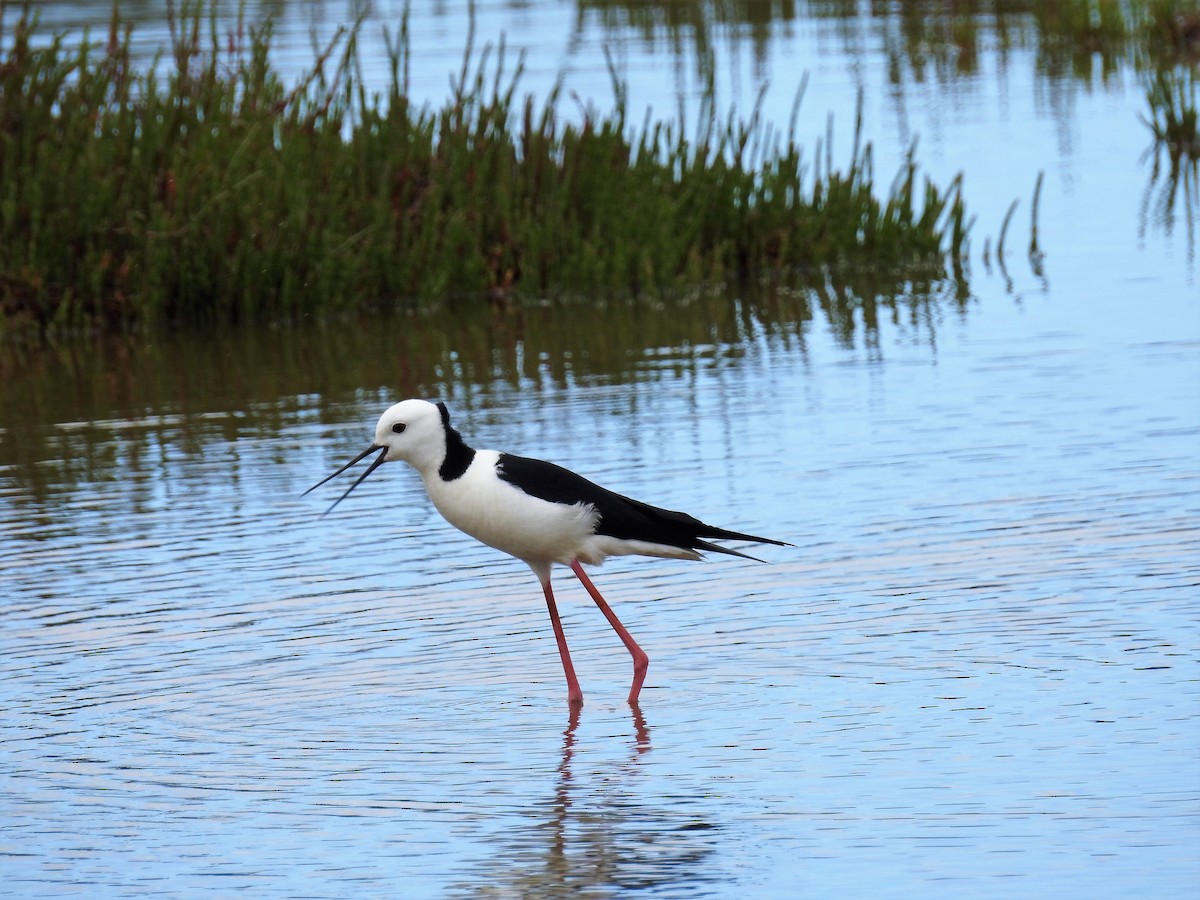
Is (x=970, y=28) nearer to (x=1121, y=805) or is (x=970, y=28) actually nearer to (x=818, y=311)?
(x=818, y=311)

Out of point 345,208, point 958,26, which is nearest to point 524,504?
point 345,208

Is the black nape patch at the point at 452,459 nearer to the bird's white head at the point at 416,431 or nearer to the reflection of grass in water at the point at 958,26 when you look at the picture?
the bird's white head at the point at 416,431

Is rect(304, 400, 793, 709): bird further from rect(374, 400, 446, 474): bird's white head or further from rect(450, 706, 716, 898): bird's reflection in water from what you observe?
rect(450, 706, 716, 898): bird's reflection in water

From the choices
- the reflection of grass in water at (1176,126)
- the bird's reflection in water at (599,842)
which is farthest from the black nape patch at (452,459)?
the reflection of grass in water at (1176,126)

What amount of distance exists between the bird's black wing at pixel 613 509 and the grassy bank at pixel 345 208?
708 cm

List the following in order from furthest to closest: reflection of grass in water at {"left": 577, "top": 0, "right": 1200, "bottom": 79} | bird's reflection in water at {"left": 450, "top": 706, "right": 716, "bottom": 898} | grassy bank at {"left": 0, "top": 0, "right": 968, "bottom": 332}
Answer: reflection of grass in water at {"left": 577, "top": 0, "right": 1200, "bottom": 79}, grassy bank at {"left": 0, "top": 0, "right": 968, "bottom": 332}, bird's reflection in water at {"left": 450, "top": 706, "right": 716, "bottom": 898}

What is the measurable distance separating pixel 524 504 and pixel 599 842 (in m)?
1.35

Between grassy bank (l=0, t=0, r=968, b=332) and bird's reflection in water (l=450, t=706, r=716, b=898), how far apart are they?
8.06 meters

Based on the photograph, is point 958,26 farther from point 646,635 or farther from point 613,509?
point 613,509

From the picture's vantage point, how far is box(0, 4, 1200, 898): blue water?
14.8 feet

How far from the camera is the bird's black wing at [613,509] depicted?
573cm

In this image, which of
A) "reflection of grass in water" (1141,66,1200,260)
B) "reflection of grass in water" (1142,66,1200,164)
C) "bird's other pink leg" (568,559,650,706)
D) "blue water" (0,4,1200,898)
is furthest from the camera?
"reflection of grass in water" (1142,66,1200,164)

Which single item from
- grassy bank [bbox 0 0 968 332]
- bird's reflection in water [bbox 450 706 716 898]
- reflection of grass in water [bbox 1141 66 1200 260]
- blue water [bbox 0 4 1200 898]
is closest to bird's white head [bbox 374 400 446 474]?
blue water [bbox 0 4 1200 898]

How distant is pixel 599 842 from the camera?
4562mm
